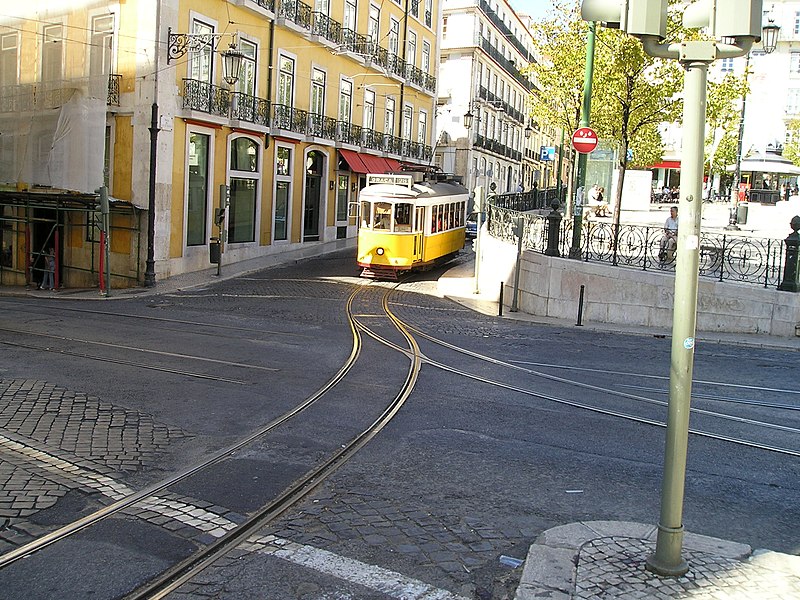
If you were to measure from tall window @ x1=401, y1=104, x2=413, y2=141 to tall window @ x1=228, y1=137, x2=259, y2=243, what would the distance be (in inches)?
564

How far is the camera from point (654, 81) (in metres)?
23.3

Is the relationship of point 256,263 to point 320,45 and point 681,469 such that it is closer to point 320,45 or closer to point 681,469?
point 320,45

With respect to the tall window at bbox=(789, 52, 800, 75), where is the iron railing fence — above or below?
below

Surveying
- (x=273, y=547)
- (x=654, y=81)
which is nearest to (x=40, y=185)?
(x=654, y=81)

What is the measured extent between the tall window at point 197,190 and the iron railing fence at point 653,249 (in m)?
11.0

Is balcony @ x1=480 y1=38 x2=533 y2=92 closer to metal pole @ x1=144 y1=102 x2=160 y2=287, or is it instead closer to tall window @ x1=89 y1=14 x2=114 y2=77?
tall window @ x1=89 y1=14 x2=114 y2=77

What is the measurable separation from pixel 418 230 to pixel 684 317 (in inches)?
788

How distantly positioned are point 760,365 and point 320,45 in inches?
945

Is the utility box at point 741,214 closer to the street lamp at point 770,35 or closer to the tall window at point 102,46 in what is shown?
the street lamp at point 770,35

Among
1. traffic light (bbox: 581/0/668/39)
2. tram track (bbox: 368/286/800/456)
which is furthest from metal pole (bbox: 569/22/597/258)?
traffic light (bbox: 581/0/668/39)

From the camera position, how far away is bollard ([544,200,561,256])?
1861 centimetres

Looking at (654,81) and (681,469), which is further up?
(654,81)

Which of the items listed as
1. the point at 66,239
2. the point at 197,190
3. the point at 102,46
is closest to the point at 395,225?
the point at 197,190

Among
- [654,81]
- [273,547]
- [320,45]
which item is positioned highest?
[320,45]
